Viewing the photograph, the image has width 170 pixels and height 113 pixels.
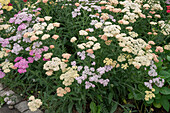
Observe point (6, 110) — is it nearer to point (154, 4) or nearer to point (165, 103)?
point (165, 103)

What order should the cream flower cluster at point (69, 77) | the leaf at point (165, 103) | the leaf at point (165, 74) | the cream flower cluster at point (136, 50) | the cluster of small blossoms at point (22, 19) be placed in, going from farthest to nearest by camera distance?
the cluster of small blossoms at point (22, 19), the leaf at point (165, 74), the leaf at point (165, 103), the cream flower cluster at point (136, 50), the cream flower cluster at point (69, 77)

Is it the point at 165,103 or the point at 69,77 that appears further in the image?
the point at 165,103

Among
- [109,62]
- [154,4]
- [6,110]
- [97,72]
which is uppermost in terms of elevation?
[154,4]

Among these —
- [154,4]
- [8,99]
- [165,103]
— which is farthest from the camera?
[154,4]

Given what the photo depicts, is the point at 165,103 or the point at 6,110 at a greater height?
the point at 165,103

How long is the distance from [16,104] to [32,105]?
1.03 meters

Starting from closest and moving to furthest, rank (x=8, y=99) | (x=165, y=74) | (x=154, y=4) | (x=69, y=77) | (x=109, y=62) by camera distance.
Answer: (x=69, y=77), (x=109, y=62), (x=165, y=74), (x=8, y=99), (x=154, y=4)

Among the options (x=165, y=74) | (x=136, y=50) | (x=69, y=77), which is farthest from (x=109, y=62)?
(x=165, y=74)

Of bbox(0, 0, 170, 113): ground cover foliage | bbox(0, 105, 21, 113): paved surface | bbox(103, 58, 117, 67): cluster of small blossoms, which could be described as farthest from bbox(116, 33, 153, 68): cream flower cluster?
bbox(0, 105, 21, 113): paved surface

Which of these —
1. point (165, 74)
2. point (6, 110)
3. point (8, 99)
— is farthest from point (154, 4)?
point (6, 110)

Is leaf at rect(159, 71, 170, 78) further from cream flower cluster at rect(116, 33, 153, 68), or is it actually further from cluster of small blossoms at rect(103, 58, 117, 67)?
cluster of small blossoms at rect(103, 58, 117, 67)

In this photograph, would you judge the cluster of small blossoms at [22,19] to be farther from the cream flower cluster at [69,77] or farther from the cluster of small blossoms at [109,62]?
the cluster of small blossoms at [109,62]

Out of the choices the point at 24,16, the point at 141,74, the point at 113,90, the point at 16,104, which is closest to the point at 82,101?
the point at 113,90

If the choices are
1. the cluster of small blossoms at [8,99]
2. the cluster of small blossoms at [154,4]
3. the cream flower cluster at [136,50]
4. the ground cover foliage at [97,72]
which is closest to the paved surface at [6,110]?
the cluster of small blossoms at [8,99]
